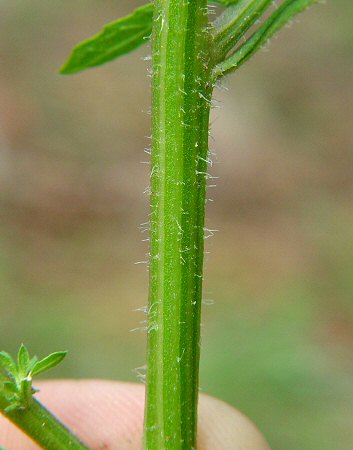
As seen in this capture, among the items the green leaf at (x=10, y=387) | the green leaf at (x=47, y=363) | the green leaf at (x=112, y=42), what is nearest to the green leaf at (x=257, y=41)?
the green leaf at (x=112, y=42)

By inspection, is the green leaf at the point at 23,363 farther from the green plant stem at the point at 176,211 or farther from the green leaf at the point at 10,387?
the green plant stem at the point at 176,211

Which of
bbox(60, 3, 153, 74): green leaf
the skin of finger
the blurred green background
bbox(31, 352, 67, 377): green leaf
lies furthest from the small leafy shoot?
the blurred green background

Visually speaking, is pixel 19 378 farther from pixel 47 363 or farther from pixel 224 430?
pixel 224 430

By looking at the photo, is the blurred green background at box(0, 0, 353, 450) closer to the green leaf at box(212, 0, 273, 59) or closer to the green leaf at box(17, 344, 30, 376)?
the green leaf at box(212, 0, 273, 59)

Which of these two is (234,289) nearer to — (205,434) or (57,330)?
(57,330)

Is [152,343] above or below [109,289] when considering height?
below

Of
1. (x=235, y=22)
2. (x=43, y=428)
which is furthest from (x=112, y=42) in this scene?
(x=43, y=428)

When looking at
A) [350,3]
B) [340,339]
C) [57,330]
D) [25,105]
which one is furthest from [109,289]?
[350,3]
